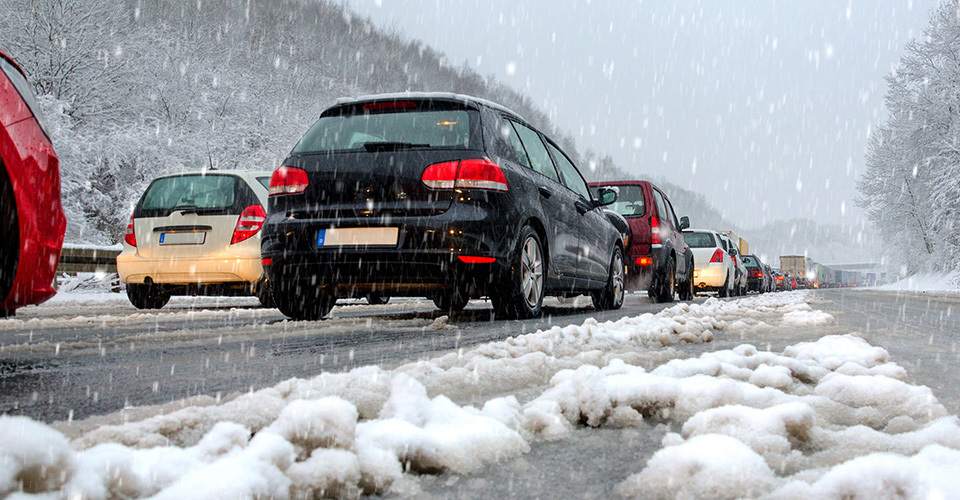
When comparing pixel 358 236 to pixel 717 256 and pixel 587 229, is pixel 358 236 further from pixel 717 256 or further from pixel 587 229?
pixel 717 256

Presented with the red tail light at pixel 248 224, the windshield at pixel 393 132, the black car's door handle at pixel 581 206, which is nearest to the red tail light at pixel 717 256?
the black car's door handle at pixel 581 206

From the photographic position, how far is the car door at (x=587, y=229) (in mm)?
7598

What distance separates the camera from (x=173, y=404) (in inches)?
83.7

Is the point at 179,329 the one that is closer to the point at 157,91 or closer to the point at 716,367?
the point at 716,367

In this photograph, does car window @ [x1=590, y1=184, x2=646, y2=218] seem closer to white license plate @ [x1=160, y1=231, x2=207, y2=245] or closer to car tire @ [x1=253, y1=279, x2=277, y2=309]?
car tire @ [x1=253, y1=279, x2=277, y2=309]

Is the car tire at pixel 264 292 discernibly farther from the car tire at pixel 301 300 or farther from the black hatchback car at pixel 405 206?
the black hatchback car at pixel 405 206

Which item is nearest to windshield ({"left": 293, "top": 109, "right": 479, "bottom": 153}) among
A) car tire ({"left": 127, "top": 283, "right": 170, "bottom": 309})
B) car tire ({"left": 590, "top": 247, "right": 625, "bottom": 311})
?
car tire ({"left": 590, "top": 247, "right": 625, "bottom": 311})

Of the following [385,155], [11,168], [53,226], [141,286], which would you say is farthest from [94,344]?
[141,286]

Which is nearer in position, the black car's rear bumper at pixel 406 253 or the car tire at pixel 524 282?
the black car's rear bumper at pixel 406 253

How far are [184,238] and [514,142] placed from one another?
3794 mm

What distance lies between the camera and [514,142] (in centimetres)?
640

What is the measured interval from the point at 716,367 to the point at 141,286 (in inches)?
306

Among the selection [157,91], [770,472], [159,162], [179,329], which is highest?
[157,91]

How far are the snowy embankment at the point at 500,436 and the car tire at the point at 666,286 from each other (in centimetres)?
873
